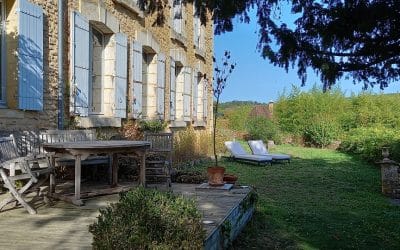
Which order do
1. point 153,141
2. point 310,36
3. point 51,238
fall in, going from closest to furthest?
point 51,238 → point 310,36 → point 153,141

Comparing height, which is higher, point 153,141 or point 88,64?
point 88,64

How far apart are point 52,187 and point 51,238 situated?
6.02ft

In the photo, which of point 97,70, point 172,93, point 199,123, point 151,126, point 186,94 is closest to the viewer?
point 97,70

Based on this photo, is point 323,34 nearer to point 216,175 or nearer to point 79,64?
point 216,175

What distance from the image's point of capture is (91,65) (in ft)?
28.9

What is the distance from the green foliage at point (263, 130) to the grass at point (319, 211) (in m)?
8.12

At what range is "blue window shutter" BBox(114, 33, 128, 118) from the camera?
9039 millimetres

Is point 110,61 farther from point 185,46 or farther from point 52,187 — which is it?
point 185,46

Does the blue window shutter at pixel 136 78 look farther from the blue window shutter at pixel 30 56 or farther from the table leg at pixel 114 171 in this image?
the table leg at pixel 114 171

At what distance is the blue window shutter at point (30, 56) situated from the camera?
6340mm

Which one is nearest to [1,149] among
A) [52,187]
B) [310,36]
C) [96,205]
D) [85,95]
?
[52,187]

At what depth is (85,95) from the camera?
26.3 feet

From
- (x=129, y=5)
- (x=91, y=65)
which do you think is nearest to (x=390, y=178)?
(x=91, y=65)

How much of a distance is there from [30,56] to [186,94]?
741 cm
